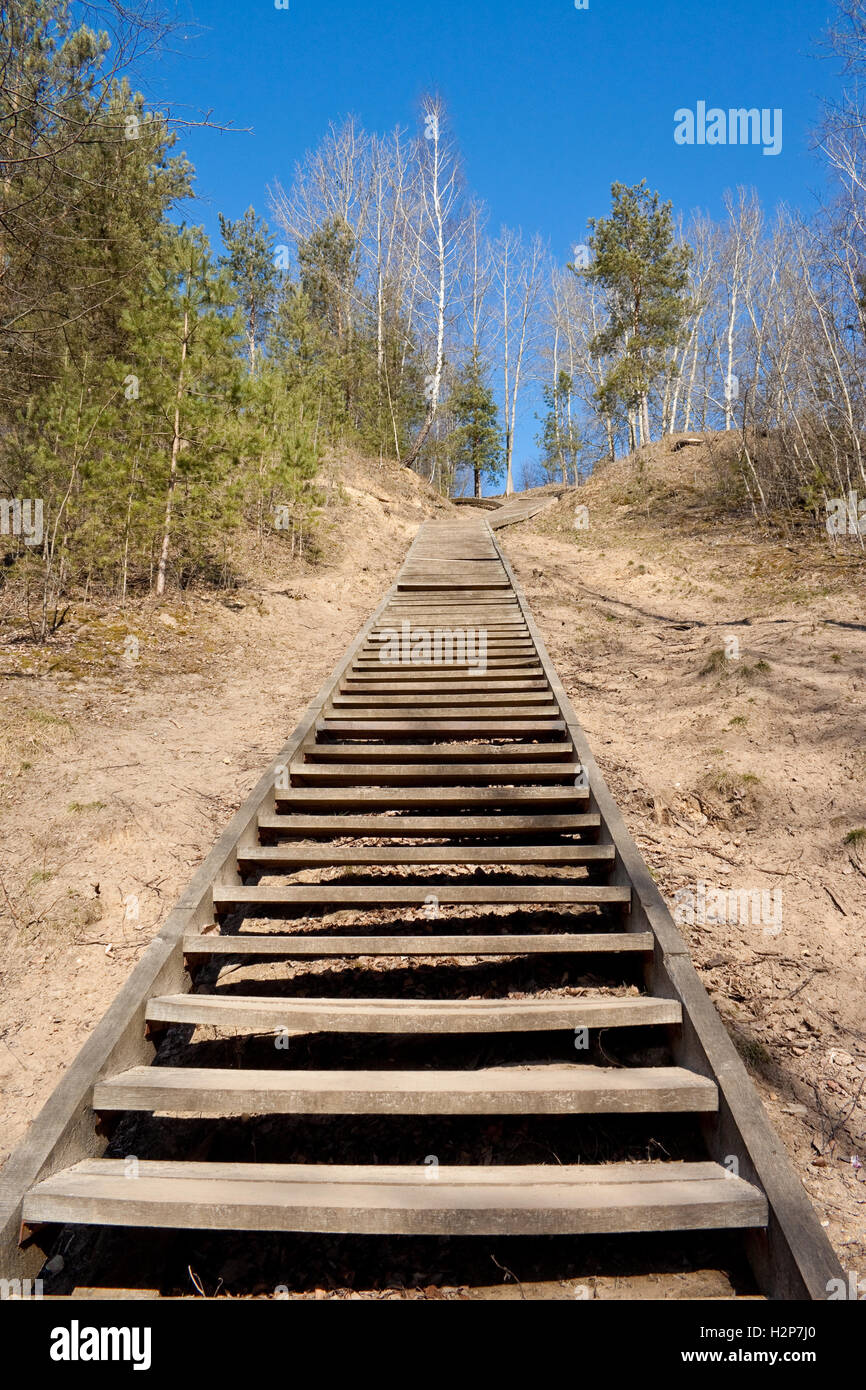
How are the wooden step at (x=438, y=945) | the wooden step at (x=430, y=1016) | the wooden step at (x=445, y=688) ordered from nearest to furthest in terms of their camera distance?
the wooden step at (x=430, y=1016)
the wooden step at (x=438, y=945)
the wooden step at (x=445, y=688)

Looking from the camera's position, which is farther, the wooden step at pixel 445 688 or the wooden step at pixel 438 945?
the wooden step at pixel 445 688

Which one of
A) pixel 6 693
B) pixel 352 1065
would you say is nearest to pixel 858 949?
pixel 352 1065

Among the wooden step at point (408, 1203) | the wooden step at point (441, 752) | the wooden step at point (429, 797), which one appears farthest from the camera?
the wooden step at point (441, 752)

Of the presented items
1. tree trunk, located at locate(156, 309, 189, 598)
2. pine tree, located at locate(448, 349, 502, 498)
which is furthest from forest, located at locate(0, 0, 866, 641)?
pine tree, located at locate(448, 349, 502, 498)

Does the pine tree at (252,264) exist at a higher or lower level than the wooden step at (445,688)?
higher

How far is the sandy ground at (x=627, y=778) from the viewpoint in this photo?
312cm

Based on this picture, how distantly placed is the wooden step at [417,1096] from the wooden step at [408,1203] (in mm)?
220

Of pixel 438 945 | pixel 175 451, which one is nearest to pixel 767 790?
pixel 438 945

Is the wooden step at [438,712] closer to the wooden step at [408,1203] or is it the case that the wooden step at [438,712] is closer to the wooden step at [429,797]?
the wooden step at [429,797]

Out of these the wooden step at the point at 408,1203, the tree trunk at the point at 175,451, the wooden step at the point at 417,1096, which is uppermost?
the tree trunk at the point at 175,451

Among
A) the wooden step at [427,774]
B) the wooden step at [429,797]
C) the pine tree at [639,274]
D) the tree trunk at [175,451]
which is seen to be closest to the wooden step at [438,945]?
the wooden step at [429,797]

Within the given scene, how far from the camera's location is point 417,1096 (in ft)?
7.80

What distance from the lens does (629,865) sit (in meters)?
3.44

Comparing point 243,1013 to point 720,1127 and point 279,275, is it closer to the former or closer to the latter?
point 720,1127
